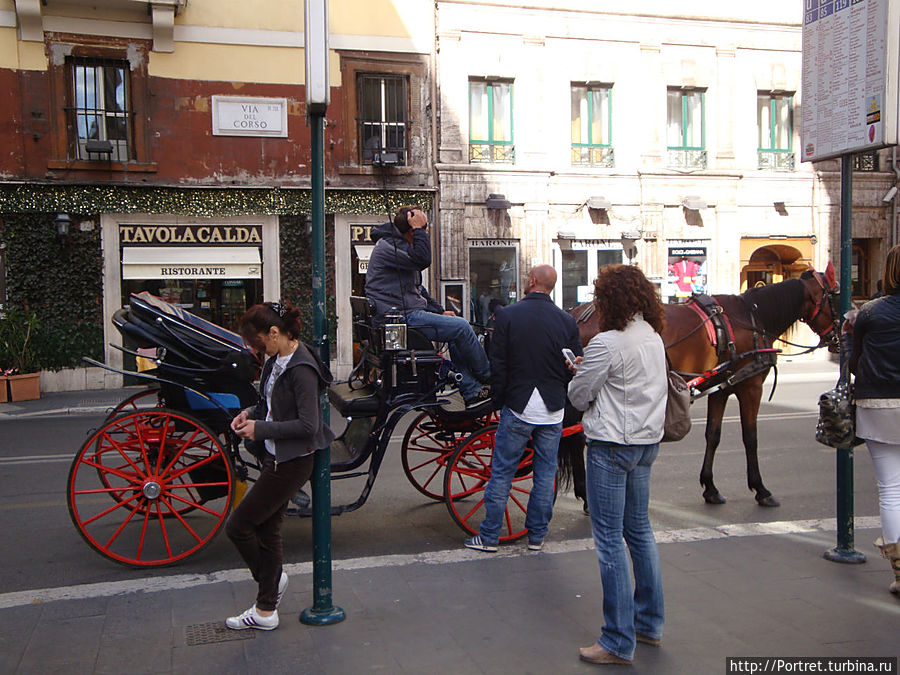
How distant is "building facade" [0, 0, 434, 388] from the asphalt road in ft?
22.8

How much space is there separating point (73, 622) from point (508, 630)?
7.77 feet

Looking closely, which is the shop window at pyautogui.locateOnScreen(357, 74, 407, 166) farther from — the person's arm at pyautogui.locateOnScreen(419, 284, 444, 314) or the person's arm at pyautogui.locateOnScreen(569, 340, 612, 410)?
the person's arm at pyautogui.locateOnScreen(569, 340, 612, 410)

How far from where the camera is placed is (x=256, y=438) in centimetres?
404

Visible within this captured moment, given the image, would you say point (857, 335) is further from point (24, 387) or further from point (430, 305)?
point (24, 387)

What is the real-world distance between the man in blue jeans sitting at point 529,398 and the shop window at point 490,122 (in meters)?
14.0

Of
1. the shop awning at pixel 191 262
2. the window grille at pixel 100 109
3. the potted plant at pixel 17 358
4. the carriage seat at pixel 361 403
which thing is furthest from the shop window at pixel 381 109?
the carriage seat at pixel 361 403

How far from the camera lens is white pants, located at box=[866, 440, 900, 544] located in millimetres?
4473

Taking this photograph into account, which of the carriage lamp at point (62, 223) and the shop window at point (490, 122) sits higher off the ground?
the shop window at point (490, 122)

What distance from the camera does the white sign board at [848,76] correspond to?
15.9 ft

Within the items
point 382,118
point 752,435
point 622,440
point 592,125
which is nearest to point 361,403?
point 622,440

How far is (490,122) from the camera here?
746 inches

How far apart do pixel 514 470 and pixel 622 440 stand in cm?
188

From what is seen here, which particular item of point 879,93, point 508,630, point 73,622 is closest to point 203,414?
point 73,622

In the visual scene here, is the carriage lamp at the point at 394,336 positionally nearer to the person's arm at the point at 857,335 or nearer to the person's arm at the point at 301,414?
the person's arm at the point at 301,414
